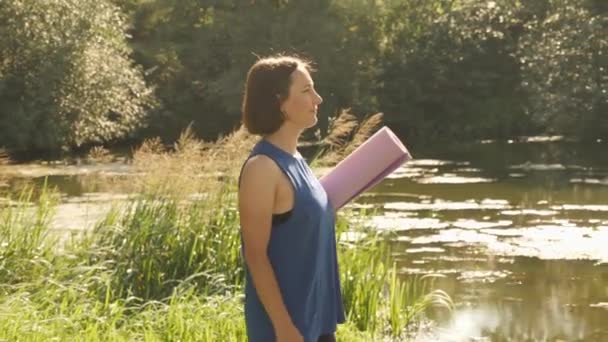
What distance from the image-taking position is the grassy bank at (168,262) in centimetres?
639

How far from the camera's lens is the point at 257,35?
96.3ft

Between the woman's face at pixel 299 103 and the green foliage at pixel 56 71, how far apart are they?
68.7ft

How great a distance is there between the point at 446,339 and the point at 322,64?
850 inches

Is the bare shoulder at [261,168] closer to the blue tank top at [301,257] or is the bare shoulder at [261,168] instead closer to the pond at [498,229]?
the blue tank top at [301,257]

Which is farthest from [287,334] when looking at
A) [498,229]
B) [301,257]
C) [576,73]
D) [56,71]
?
[576,73]

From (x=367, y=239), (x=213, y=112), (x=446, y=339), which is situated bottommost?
(x=446, y=339)

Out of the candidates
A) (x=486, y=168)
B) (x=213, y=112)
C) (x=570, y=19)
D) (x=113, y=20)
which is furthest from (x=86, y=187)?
(x=213, y=112)

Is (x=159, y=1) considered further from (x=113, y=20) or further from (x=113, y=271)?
(x=113, y=271)

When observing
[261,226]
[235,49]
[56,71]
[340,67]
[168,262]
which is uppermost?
[235,49]

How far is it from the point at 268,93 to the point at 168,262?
4.30m

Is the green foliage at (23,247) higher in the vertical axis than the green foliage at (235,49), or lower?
lower

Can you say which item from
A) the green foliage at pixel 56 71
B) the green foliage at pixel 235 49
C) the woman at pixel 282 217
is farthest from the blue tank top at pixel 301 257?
the green foliage at pixel 235 49

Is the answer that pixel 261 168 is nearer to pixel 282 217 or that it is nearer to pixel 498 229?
pixel 282 217

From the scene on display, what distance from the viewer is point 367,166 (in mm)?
3238
